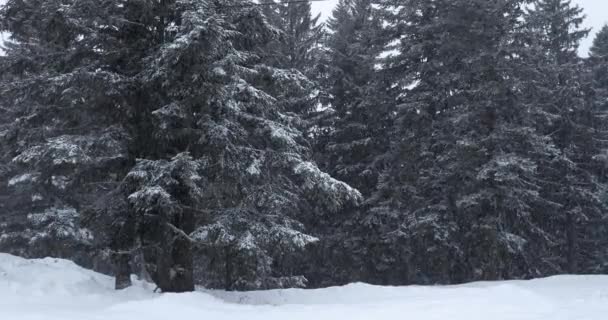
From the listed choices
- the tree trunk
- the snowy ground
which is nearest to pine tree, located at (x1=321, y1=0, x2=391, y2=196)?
the snowy ground

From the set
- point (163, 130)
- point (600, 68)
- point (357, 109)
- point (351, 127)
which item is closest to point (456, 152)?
point (351, 127)

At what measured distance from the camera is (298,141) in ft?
66.6

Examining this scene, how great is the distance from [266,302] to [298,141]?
31.7ft

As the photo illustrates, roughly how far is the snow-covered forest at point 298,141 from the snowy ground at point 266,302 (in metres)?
1.03

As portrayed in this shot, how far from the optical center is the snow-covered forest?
35.5 ft

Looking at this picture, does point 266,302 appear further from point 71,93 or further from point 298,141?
point 298,141

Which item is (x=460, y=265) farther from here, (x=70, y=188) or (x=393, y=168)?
(x=70, y=188)

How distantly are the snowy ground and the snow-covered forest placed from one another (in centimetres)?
103

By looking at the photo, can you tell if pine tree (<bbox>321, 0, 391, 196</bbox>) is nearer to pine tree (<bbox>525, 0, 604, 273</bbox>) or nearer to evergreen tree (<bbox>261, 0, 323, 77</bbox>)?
evergreen tree (<bbox>261, 0, 323, 77</bbox>)

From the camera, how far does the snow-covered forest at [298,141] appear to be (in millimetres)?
10820

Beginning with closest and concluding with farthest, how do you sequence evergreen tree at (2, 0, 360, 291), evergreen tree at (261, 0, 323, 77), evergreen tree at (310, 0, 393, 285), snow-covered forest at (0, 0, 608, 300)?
evergreen tree at (2, 0, 360, 291)
snow-covered forest at (0, 0, 608, 300)
evergreen tree at (310, 0, 393, 285)
evergreen tree at (261, 0, 323, 77)

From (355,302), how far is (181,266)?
3.92 m

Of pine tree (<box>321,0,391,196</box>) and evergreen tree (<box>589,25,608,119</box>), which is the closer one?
pine tree (<box>321,0,391,196</box>)

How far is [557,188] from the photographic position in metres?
25.6
